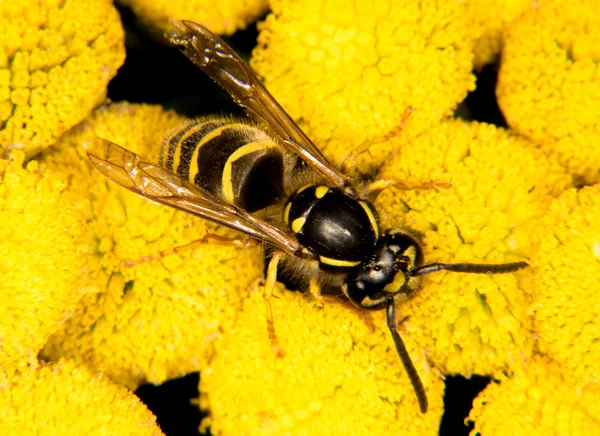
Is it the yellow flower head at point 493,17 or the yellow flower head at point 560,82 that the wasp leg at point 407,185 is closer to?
the yellow flower head at point 560,82

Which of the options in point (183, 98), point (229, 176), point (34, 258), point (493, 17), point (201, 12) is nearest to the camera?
point (34, 258)

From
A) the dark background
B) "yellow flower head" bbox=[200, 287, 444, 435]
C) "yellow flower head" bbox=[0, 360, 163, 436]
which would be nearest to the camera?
"yellow flower head" bbox=[0, 360, 163, 436]

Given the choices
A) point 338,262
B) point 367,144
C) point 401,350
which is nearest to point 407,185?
point 367,144

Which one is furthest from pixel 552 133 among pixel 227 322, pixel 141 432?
pixel 141 432

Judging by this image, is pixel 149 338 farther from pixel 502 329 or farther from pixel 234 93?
pixel 502 329

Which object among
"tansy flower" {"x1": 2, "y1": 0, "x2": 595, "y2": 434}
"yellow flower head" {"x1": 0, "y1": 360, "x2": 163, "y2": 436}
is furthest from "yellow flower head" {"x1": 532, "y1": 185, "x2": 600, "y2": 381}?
"yellow flower head" {"x1": 0, "y1": 360, "x2": 163, "y2": 436}

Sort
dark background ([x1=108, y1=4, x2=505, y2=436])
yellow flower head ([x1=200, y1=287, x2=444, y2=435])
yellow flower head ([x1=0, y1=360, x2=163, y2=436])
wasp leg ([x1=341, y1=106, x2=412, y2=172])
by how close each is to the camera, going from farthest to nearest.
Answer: dark background ([x1=108, y1=4, x2=505, y2=436]) → wasp leg ([x1=341, y1=106, x2=412, y2=172]) → yellow flower head ([x1=200, y1=287, x2=444, y2=435]) → yellow flower head ([x1=0, y1=360, x2=163, y2=436])

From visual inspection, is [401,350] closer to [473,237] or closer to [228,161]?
[473,237]

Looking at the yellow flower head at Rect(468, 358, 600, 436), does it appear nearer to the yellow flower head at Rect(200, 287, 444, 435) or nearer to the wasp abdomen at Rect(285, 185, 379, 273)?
the yellow flower head at Rect(200, 287, 444, 435)
